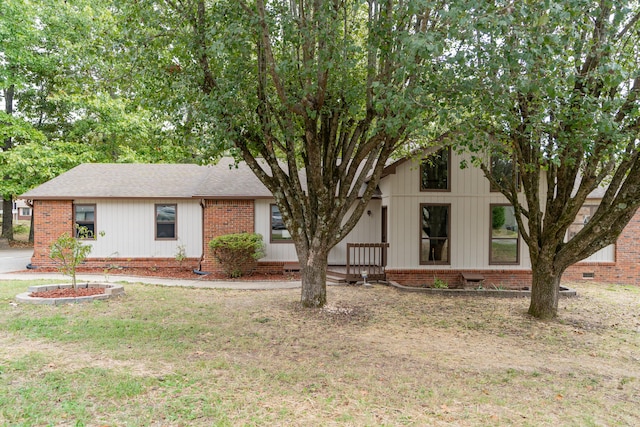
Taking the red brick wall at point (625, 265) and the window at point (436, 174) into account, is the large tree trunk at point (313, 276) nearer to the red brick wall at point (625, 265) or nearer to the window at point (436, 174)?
the window at point (436, 174)

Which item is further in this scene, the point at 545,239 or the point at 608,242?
the point at 545,239

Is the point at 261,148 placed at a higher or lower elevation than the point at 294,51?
lower

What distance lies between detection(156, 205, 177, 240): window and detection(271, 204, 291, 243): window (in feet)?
11.6

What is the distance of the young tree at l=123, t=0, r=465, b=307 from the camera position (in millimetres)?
5926

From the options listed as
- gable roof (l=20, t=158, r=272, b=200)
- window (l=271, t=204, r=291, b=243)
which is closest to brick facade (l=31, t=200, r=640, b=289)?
gable roof (l=20, t=158, r=272, b=200)

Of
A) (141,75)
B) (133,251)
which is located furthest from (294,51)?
(133,251)

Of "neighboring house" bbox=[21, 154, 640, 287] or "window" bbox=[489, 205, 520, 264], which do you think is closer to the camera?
"neighboring house" bbox=[21, 154, 640, 287]

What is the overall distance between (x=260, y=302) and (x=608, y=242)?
6.78 m

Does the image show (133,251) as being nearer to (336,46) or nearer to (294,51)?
(294,51)

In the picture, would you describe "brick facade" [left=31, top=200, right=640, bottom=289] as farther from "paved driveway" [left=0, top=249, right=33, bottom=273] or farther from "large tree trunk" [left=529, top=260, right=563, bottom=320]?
"large tree trunk" [left=529, top=260, right=563, bottom=320]

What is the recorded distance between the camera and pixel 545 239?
25.5 ft

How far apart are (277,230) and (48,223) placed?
7.70 m

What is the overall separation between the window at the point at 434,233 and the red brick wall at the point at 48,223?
37.6ft

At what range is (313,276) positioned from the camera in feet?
25.9
